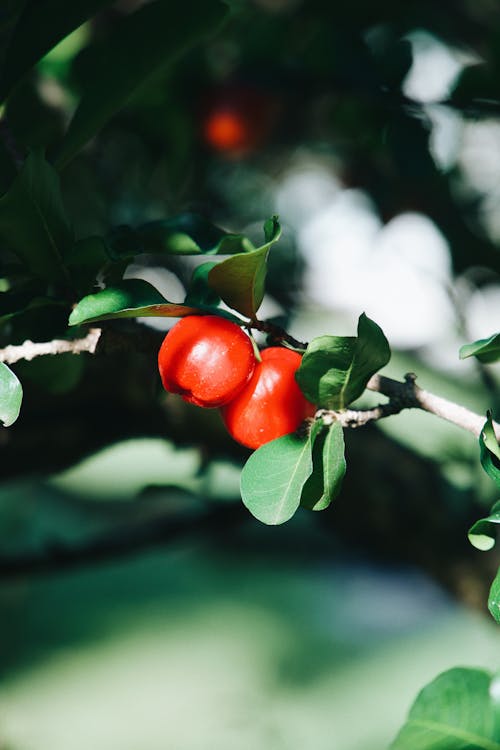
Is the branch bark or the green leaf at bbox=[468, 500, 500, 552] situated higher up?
the branch bark

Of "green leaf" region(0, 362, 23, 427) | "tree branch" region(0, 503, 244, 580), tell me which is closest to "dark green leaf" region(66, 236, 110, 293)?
"green leaf" region(0, 362, 23, 427)

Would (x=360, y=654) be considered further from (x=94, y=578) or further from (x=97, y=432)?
(x=97, y=432)

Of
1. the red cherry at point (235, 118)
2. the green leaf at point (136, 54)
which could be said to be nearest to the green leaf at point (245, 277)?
the green leaf at point (136, 54)

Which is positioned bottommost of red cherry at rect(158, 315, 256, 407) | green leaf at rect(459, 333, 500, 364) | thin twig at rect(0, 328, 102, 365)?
green leaf at rect(459, 333, 500, 364)

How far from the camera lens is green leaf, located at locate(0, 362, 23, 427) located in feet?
1.79

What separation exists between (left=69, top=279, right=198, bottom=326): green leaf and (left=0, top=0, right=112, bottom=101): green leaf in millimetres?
277

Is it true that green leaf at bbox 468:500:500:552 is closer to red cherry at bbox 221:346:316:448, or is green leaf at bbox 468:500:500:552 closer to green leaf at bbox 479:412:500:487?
green leaf at bbox 479:412:500:487

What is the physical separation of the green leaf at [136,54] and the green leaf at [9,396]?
0.25 m

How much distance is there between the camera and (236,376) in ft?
1.99

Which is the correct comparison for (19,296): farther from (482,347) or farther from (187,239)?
(482,347)

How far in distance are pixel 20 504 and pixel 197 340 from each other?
84.5 inches

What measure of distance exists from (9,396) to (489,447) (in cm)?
37

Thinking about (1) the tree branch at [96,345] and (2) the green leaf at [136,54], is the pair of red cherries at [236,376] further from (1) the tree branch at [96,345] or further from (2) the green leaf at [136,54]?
(2) the green leaf at [136,54]

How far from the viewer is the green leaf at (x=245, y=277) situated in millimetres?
536
